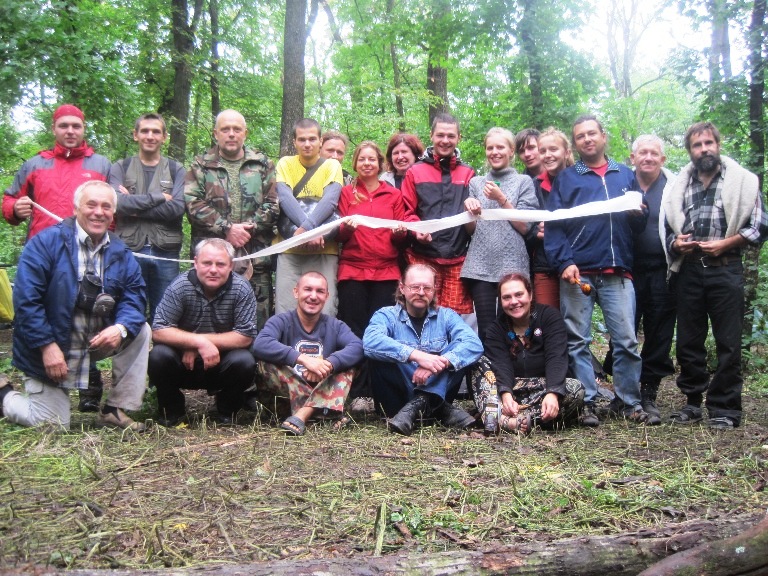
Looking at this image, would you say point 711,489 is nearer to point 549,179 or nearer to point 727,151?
point 549,179

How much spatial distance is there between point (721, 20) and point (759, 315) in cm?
335

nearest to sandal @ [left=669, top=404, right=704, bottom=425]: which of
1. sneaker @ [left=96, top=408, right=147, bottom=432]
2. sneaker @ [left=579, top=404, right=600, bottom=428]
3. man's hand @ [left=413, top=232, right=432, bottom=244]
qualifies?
sneaker @ [left=579, top=404, right=600, bottom=428]

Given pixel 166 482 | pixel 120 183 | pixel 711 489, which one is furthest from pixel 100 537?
pixel 120 183

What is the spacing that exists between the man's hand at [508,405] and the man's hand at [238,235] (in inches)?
100

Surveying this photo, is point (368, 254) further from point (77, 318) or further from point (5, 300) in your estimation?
point (5, 300)

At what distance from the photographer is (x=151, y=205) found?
19.2 ft

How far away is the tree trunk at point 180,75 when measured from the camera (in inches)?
515

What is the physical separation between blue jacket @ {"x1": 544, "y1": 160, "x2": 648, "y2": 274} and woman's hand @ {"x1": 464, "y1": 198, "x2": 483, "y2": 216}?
1.96ft

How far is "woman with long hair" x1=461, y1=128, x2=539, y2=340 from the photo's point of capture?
5.58 metres

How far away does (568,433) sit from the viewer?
5.01 meters

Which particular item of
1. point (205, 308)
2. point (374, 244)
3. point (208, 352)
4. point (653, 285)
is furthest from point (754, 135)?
point (208, 352)

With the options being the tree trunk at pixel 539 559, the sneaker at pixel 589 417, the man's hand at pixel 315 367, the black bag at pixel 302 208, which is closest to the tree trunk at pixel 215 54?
the black bag at pixel 302 208

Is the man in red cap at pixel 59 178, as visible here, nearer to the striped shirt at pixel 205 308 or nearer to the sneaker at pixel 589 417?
the striped shirt at pixel 205 308

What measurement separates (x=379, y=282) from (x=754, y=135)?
15.8ft
